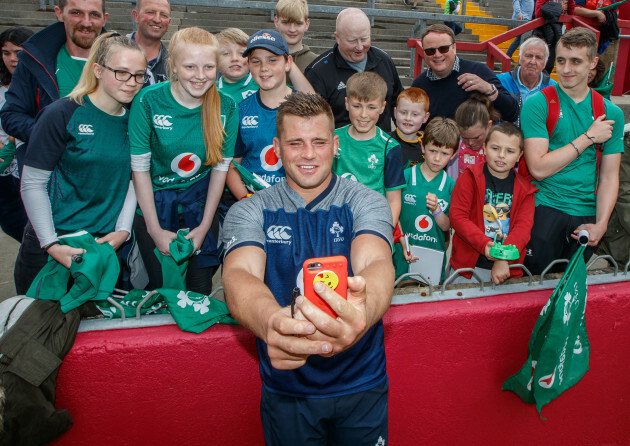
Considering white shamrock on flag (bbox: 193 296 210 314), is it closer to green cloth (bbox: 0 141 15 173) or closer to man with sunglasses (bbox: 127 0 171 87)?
man with sunglasses (bbox: 127 0 171 87)

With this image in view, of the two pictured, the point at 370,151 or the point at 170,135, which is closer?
the point at 170,135

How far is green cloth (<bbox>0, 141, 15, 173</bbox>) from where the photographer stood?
3.97 meters

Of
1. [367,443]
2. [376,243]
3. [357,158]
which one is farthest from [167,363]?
[357,158]

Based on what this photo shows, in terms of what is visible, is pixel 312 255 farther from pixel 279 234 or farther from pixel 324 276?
pixel 324 276

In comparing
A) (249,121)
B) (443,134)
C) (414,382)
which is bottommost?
(414,382)

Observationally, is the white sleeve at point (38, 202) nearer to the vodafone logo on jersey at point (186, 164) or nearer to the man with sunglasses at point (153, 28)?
the vodafone logo on jersey at point (186, 164)

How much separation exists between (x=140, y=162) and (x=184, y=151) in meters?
0.26

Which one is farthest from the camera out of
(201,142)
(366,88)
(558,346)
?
(366,88)

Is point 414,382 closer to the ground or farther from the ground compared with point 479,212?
closer to the ground

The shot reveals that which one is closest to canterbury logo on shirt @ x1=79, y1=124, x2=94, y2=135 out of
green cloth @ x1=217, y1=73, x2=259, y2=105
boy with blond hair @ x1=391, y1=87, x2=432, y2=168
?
green cloth @ x1=217, y1=73, x2=259, y2=105

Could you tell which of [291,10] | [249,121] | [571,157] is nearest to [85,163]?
[249,121]

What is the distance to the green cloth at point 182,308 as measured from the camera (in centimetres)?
251

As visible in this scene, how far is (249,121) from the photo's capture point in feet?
11.0

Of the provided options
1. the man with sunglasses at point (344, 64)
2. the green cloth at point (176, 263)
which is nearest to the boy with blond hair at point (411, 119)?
the man with sunglasses at point (344, 64)
